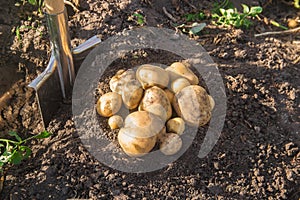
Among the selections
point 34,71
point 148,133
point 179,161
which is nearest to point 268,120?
point 179,161

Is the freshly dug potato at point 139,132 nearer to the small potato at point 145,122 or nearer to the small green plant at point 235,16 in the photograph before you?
the small potato at point 145,122

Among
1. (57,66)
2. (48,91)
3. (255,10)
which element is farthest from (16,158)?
(255,10)

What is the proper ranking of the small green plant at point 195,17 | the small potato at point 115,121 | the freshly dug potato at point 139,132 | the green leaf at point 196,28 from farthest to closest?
the small green plant at point 195,17, the green leaf at point 196,28, the small potato at point 115,121, the freshly dug potato at point 139,132

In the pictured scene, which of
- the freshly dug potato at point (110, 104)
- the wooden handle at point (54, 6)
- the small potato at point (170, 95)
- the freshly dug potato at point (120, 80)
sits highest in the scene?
the wooden handle at point (54, 6)

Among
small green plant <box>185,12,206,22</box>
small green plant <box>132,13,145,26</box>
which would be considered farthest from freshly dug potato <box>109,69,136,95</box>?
small green plant <box>185,12,206,22</box>

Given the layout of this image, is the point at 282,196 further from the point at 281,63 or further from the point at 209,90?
A: the point at 281,63

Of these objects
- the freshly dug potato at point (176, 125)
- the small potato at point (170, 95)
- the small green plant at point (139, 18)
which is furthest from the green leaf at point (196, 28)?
the freshly dug potato at point (176, 125)

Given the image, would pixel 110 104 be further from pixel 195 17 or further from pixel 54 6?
pixel 195 17
